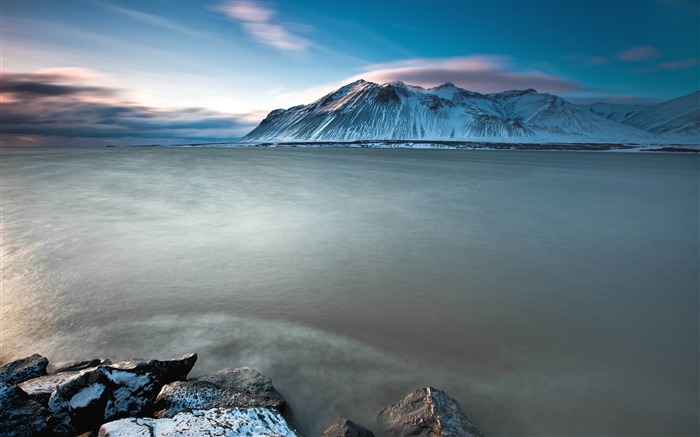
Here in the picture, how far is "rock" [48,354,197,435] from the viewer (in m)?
3.00

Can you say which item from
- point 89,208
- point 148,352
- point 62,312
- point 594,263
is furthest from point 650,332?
point 89,208

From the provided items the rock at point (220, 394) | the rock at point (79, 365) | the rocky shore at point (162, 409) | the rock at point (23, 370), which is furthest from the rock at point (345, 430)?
the rock at point (23, 370)

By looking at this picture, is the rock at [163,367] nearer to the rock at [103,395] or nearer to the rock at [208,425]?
the rock at [103,395]

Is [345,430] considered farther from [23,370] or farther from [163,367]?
[23,370]

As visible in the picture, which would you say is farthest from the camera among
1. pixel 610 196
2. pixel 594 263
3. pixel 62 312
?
pixel 610 196

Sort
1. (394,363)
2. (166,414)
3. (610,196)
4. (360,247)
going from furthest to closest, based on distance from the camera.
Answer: (610,196)
(360,247)
(394,363)
(166,414)

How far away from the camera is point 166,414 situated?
301 cm

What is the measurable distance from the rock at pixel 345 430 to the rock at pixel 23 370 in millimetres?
3085

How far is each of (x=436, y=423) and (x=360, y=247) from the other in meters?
6.08

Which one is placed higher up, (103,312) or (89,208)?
(89,208)

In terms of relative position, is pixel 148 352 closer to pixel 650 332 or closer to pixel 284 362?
pixel 284 362

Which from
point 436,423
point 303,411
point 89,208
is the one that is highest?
point 89,208

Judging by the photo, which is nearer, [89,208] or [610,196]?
[89,208]

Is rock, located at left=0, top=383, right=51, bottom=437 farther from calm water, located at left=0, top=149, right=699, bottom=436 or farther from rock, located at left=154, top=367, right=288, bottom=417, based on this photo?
calm water, located at left=0, top=149, right=699, bottom=436
